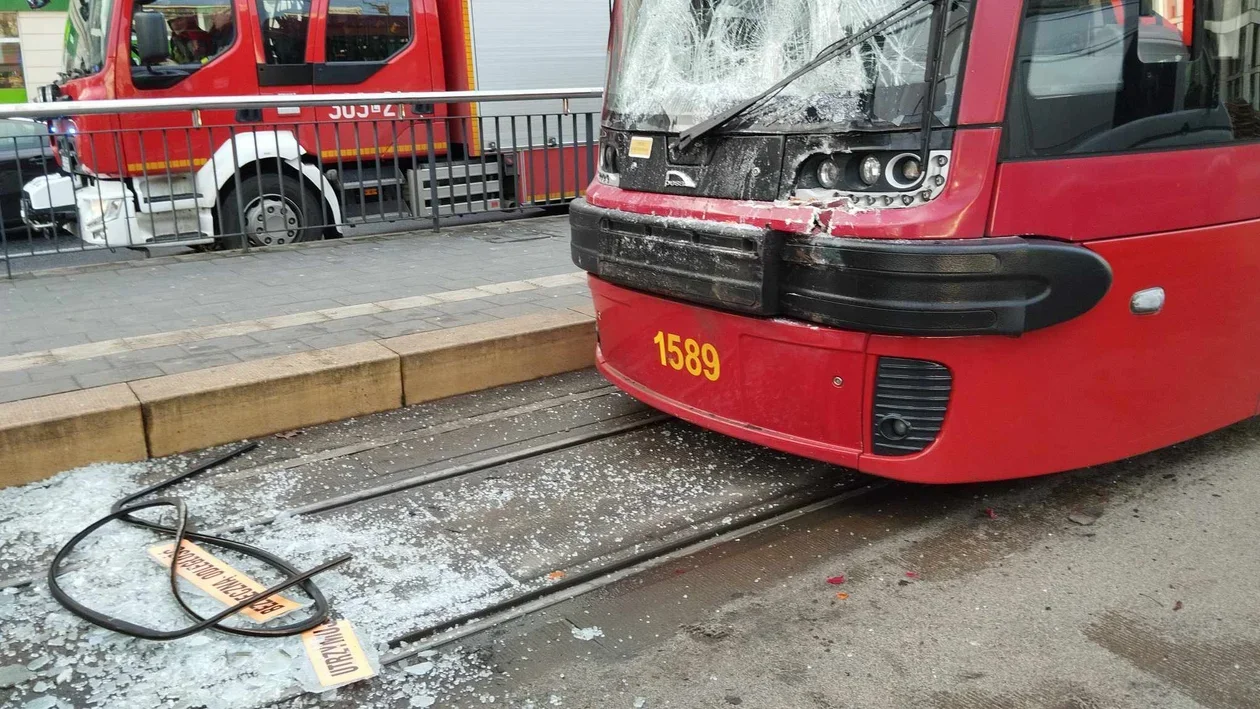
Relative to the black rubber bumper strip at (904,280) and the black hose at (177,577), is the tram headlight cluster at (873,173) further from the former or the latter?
the black hose at (177,577)

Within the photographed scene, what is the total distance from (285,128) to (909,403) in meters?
7.04

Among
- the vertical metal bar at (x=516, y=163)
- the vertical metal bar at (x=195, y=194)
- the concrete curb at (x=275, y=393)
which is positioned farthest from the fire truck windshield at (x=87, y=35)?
the concrete curb at (x=275, y=393)

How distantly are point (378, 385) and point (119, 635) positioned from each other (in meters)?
2.12

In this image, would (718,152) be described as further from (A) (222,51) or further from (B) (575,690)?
(A) (222,51)

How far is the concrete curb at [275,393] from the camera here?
4188 millimetres

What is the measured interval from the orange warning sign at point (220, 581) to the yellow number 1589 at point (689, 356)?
1.72m

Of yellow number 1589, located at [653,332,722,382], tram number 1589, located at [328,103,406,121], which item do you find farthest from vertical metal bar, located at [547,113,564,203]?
yellow number 1589, located at [653,332,722,382]

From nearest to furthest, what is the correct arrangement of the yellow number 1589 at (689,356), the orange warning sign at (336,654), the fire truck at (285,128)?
the orange warning sign at (336,654) < the yellow number 1589 at (689,356) < the fire truck at (285,128)

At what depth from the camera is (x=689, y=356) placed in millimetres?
4074

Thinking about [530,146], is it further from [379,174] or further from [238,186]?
[238,186]

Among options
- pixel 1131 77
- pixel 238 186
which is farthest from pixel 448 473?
pixel 238 186

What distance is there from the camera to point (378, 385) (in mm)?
5035

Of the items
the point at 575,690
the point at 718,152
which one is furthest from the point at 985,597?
the point at 718,152

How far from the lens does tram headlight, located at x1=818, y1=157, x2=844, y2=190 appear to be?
3.44 meters
